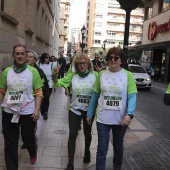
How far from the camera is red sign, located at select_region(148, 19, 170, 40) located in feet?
84.2

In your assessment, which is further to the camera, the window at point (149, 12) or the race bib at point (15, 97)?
the window at point (149, 12)

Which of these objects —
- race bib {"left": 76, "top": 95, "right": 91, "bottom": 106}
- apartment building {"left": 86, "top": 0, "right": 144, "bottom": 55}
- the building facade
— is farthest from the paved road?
apartment building {"left": 86, "top": 0, "right": 144, "bottom": 55}

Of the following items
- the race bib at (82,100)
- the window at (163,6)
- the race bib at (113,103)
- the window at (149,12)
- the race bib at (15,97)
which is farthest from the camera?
the window at (149,12)

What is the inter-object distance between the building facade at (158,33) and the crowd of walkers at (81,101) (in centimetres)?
2043

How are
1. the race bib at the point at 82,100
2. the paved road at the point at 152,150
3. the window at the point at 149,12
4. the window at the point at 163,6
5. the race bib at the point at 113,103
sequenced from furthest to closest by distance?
the window at the point at 149,12 → the window at the point at 163,6 → the paved road at the point at 152,150 → the race bib at the point at 82,100 → the race bib at the point at 113,103

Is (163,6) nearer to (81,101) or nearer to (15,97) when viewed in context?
(81,101)

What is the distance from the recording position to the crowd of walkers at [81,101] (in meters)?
3.71

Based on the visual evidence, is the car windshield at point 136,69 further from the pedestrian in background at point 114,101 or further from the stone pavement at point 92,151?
the pedestrian in background at point 114,101

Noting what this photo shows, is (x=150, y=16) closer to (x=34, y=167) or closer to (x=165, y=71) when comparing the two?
(x=165, y=71)

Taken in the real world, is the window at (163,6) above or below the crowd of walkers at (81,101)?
above

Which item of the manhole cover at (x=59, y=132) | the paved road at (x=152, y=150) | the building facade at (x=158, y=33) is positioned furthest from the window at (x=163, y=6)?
the manhole cover at (x=59, y=132)

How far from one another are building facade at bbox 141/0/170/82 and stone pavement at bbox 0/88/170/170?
18.0 meters

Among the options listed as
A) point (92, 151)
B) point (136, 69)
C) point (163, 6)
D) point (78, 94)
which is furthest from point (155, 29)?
point (78, 94)

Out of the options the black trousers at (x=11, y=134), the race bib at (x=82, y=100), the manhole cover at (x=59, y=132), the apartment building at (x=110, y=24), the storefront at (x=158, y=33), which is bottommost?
the manhole cover at (x=59, y=132)
